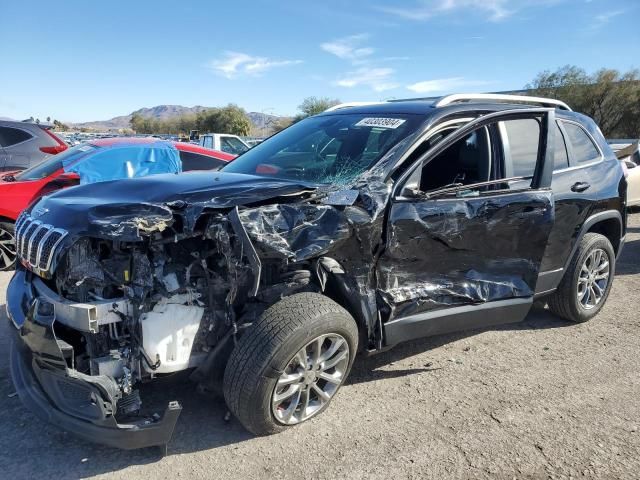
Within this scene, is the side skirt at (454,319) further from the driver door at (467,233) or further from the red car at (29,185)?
the red car at (29,185)

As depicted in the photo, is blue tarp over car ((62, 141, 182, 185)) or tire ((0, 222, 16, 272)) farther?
blue tarp over car ((62, 141, 182, 185))

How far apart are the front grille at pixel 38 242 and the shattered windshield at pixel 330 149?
4.95ft

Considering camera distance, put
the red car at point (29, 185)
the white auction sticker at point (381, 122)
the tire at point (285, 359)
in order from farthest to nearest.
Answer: the red car at point (29, 185) < the white auction sticker at point (381, 122) < the tire at point (285, 359)

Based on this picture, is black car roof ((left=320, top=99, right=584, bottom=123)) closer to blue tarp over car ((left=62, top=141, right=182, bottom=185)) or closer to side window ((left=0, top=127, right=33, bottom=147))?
blue tarp over car ((left=62, top=141, right=182, bottom=185))

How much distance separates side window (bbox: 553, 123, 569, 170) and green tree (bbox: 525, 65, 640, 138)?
124 ft

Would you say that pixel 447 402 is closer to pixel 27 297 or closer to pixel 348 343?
pixel 348 343

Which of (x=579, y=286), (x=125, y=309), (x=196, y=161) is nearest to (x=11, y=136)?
(x=196, y=161)

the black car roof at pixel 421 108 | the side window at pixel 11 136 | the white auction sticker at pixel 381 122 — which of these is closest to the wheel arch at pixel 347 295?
the white auction sticker at pixel 381 122

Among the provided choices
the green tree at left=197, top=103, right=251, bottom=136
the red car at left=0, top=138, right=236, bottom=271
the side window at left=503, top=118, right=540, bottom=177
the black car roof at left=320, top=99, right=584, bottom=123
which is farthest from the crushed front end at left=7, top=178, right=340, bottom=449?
the green tree at left=197, top=103, right=251, bottom=136

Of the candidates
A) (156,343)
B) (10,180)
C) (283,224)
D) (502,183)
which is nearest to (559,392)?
(502,183)

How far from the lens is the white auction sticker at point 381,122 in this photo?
371 cm

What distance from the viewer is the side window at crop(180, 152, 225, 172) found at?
25.3ft

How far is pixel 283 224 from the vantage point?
9.47 ft

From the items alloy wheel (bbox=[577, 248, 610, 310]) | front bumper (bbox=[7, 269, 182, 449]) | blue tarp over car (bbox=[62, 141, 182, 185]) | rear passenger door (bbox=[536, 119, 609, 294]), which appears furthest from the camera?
blue tarp over car (bbox=[62, 141, 182, 185])
